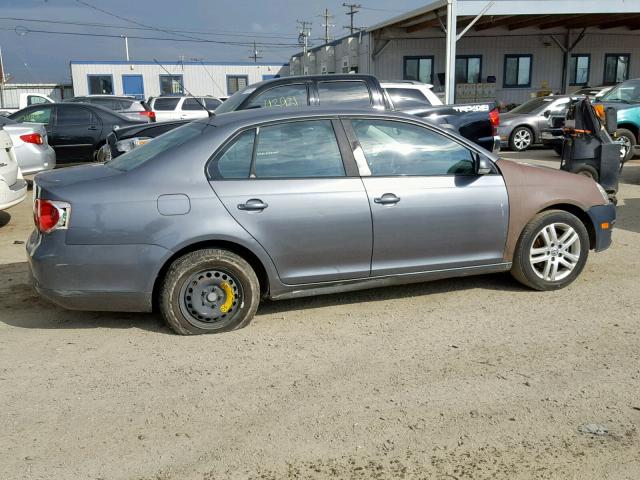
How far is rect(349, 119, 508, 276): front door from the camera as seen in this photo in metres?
4.81

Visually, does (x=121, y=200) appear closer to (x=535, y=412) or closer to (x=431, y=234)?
(x=431, y=234)

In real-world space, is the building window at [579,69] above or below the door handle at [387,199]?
above

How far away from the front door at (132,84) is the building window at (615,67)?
91.6 ft

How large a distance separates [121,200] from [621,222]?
654 centimetres

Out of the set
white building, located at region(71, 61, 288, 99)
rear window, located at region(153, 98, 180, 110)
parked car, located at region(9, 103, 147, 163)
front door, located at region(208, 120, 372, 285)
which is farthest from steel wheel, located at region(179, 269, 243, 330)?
white building, located at region(71, 61, 288, 99)

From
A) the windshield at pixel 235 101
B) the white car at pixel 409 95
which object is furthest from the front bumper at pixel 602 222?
the windshield at pixel 235 101

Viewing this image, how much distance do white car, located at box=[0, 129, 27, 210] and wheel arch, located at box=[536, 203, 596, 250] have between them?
20.7 feet

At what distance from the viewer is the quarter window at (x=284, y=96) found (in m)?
8.29

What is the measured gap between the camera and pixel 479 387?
3764 mm

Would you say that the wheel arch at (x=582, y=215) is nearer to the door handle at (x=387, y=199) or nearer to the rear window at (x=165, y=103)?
the door handle at (x=387, y=199)

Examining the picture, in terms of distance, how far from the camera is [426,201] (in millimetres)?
4879

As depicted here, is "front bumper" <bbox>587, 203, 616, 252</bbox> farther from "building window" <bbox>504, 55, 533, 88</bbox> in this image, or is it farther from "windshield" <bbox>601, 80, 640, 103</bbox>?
"building window" <bbox>504, 55, 533, 88</bbox>

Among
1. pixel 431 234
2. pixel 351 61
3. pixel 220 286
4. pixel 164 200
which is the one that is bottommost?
pixel 220 286

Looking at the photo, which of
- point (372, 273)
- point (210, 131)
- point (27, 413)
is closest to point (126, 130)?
point (210, 131)
